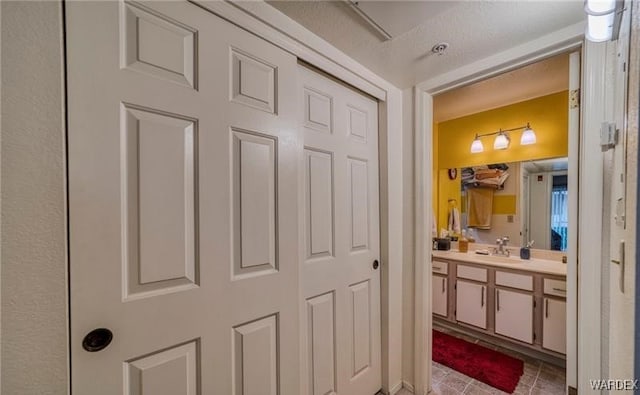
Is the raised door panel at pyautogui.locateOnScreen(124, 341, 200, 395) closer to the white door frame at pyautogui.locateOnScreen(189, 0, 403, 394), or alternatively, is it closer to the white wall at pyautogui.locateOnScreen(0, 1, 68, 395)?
the white wall at pyautogui.locateOnScreen(0, 1, 68, 395)

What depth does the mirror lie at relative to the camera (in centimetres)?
233

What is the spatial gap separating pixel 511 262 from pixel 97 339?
286cm

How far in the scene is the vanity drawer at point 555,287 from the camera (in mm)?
1921

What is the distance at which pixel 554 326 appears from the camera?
196 centimetres

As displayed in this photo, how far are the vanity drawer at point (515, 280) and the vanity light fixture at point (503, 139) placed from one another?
128cm

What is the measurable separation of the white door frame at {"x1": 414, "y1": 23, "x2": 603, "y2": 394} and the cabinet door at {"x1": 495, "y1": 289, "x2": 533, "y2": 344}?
0.94 meters

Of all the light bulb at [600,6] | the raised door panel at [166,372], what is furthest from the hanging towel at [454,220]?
the raised door panel at [166,372]

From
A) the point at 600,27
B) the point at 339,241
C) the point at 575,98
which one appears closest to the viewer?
the point at 600,27

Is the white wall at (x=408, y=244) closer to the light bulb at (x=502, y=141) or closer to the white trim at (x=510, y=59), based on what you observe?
the white trim at (x=510, y=59)


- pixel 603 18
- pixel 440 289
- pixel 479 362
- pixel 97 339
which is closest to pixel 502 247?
pixel 440 289

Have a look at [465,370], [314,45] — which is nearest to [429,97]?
[314,45]

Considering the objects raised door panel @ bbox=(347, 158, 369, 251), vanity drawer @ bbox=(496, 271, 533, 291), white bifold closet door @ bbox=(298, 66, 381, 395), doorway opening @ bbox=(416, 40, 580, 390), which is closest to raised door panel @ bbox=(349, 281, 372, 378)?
white bifold closet door @ bbox=(298, 66, 381, 395)

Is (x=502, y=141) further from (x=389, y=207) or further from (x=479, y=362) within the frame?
(x=479, y=362)

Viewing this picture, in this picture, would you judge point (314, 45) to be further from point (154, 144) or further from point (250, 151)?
point (154, 144)
